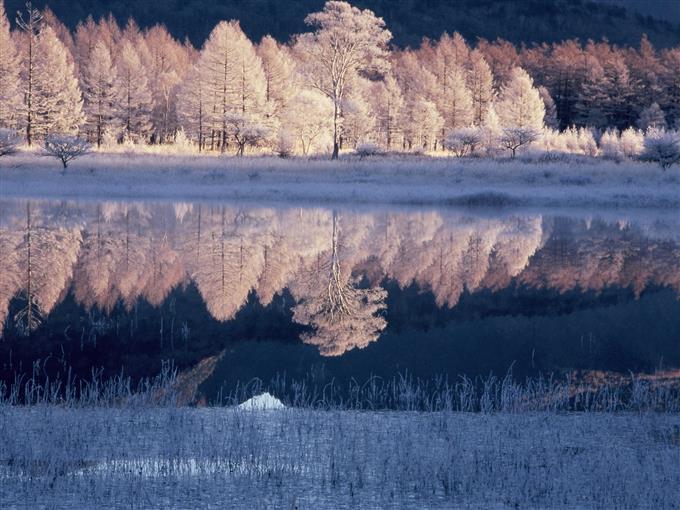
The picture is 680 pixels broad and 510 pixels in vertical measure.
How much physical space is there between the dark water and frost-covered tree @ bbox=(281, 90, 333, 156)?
25.7m

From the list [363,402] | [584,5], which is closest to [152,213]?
[363,402]

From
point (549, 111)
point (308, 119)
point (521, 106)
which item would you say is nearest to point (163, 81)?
point (308, 119)

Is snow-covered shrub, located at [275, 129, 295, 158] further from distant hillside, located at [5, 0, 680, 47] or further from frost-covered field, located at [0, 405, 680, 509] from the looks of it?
distant hillside, located at [5, 0, 680, 47]

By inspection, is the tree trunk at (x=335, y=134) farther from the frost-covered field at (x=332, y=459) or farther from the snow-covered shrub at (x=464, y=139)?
the frost-covered field at (x=332, y=459)

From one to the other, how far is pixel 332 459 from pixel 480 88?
64785 millimetres

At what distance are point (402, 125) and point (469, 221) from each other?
37114 millimetres

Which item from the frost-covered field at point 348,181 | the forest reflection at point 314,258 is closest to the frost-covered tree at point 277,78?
the frost-covered field at point 348,181

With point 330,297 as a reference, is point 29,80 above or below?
above

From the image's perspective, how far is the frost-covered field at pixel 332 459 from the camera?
596 centimetres

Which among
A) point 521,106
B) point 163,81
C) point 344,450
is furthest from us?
point 163,81

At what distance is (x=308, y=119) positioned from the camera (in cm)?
5128

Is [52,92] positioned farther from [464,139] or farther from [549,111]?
[549,111]

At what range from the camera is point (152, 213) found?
2827cm

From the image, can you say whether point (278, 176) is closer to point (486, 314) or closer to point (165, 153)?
point (165, 153)
